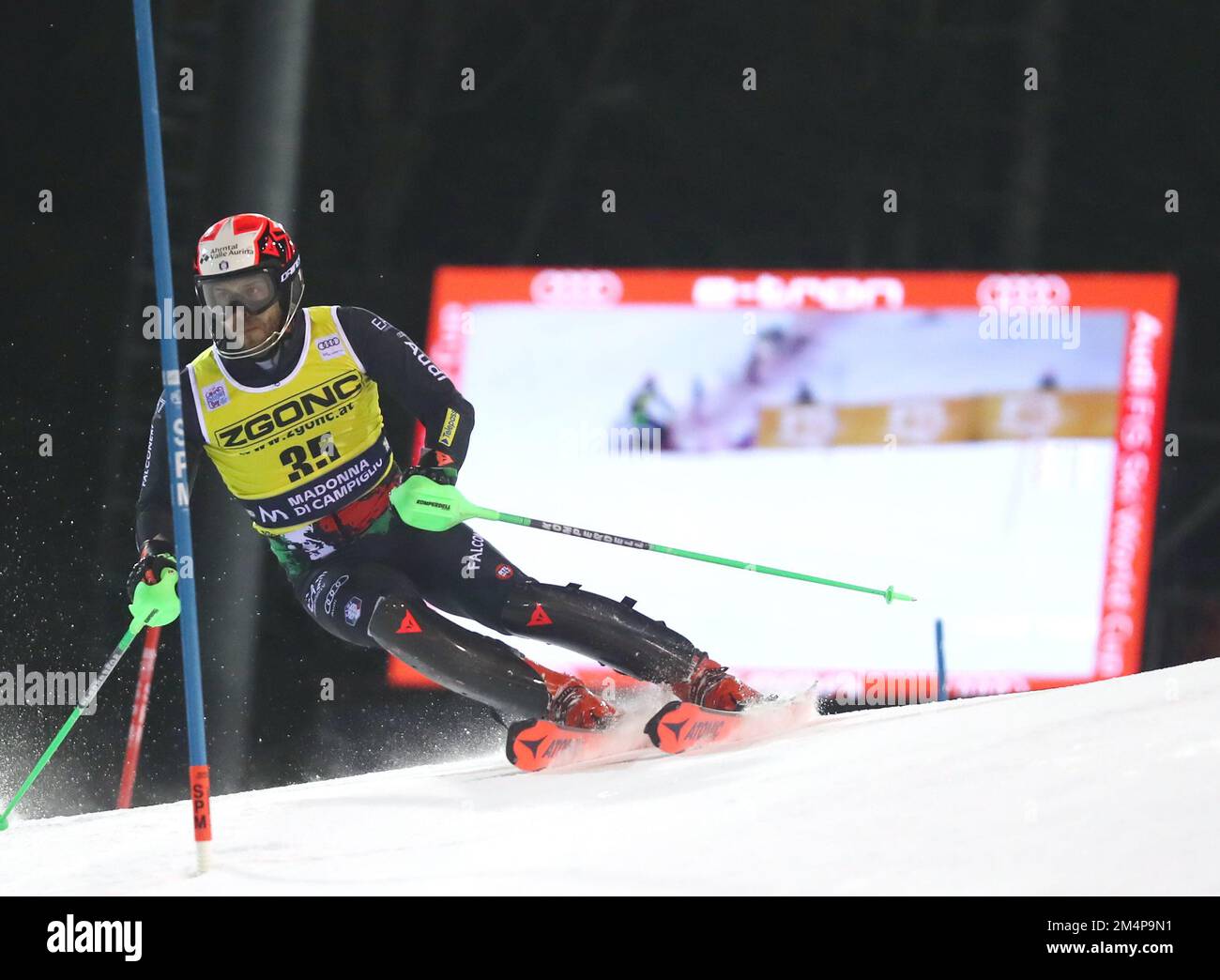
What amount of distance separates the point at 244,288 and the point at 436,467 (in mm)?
738

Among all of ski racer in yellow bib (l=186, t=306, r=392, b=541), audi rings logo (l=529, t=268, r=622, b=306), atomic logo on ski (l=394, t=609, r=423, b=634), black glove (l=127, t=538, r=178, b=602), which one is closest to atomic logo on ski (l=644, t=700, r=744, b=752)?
atomic logo on ski (l=394, t=609, r=423, b=634)

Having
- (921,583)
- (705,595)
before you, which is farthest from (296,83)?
(921,583)

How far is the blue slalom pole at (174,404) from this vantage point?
9.09ft

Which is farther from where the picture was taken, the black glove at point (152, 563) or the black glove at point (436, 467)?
the black glove at point (436, 467)

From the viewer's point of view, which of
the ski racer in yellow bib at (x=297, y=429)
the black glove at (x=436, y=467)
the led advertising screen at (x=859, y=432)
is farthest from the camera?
the led advertising screen at (x=859, y=432)

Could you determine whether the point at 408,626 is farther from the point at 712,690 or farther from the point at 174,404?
the point at 174,404

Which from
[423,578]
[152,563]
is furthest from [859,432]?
[152,563]

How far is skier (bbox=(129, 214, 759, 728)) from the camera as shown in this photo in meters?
4.16

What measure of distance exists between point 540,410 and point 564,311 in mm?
466

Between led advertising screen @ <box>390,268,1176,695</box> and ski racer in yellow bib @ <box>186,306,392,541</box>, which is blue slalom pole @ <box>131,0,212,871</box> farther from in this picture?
led advertising screen @ <box>390,268,1176,695</box>

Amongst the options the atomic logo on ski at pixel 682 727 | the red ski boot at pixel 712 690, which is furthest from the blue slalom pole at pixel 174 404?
the red ski boot at pixel 712 690

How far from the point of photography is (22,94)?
22.5ft

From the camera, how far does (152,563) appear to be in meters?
3.96

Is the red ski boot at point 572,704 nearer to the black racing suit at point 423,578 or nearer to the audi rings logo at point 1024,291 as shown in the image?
the black racing suit at point 423,578
